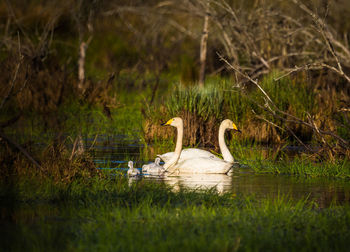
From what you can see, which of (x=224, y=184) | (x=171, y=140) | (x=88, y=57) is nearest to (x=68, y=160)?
(x=224, y=184)

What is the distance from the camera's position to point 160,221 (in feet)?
24.6

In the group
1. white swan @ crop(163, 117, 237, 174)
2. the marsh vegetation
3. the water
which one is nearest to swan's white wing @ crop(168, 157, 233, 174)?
white swan @ crop(163, 117, 237, 174)

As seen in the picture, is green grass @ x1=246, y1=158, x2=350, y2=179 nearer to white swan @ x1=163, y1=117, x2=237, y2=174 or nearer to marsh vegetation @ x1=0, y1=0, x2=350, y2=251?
marsh vegetation @ x1=0, y1=0, x2=350, y2=251

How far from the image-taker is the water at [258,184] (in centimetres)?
967

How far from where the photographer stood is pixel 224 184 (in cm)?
1085

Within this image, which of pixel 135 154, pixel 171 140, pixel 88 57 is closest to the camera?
pixel 135 154

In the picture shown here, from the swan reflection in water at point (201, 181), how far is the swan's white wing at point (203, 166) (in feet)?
0.42

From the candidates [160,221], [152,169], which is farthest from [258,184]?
[160,221]

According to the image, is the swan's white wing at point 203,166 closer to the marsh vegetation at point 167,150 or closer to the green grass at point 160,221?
the marsh vegetation at point 167,150

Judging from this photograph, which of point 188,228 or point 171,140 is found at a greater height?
point 171,140

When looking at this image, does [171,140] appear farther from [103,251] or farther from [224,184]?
[103,251]

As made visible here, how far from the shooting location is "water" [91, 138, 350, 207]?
9670 mm

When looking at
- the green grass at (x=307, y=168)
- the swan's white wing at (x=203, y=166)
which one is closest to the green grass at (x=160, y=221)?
the green grass at (x=307, y=168)

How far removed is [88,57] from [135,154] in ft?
68.0
